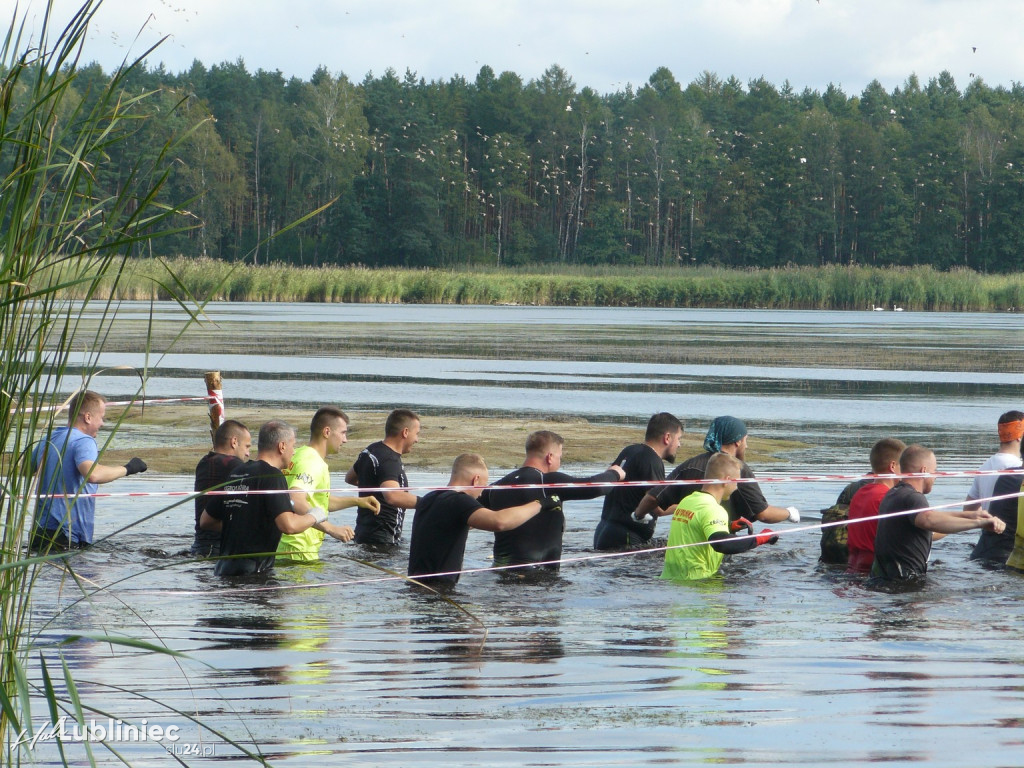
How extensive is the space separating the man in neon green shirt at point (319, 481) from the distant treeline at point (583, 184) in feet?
272

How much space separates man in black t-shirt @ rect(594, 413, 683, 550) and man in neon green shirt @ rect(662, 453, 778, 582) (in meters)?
1.28

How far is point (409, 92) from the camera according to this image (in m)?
114

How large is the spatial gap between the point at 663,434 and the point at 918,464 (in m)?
2.01

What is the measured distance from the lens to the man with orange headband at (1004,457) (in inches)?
384

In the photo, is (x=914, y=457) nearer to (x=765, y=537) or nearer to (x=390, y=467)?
(x=765, y=537)

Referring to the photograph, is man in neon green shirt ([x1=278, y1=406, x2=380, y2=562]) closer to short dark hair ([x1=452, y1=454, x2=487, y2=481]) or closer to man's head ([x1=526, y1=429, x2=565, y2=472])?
short dark hair ([x1=452, y1=454, x2=487, y2=481])

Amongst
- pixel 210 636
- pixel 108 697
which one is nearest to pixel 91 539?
pixel 210 636

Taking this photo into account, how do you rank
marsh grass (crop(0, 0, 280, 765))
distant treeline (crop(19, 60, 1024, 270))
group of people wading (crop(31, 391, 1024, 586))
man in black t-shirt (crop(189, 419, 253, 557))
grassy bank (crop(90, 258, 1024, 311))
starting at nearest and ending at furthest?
marsh grass (crop(0, 0, 280, 765)) → group of people wading (crop(31, 391, 1024, 586)) → man in black t-shirt (crop(189, 419, 253, 557)) → grassy bank (crop(90, 258, 1024, 311)) → distant treeline (crop(19, 60, 1024, 270))

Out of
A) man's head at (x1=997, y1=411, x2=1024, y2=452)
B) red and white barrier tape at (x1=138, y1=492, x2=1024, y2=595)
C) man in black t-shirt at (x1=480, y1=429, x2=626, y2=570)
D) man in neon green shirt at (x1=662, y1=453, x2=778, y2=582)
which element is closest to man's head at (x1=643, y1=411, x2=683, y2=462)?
man in black t-shirt at (x1=480, y1=429, x2=626, y2=570)

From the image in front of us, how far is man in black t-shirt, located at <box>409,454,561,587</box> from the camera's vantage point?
8430mm

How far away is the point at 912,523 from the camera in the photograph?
894 cm

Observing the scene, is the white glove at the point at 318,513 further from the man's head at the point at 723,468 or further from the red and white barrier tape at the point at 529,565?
the man's head at the point at 723,468

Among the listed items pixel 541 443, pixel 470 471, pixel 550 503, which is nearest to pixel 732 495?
pixel 550 503

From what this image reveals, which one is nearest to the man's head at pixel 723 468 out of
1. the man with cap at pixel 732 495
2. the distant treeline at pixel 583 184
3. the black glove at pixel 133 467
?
the man with cap at pixel 732 495
